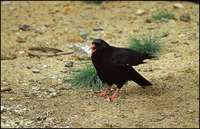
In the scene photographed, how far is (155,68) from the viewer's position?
849 centimetres

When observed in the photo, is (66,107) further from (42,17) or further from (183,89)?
(42,17)

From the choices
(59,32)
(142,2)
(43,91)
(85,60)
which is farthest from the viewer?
(142,2)

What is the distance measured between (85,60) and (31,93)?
197 centimetres

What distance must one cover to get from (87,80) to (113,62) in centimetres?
86

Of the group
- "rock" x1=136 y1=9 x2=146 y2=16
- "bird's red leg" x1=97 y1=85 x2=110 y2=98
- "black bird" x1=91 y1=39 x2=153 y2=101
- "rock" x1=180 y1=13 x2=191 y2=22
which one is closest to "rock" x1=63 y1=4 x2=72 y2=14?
"rock" x1=136 y1=9 x2=146 y2=16

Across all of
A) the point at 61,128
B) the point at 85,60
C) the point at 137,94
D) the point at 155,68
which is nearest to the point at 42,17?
the point at 85,60

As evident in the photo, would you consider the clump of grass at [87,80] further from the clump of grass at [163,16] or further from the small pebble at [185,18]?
the small pebble at [185,18]

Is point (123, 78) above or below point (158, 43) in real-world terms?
above

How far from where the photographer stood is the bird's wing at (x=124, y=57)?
695 centimetres

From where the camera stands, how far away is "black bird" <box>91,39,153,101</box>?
6.89m

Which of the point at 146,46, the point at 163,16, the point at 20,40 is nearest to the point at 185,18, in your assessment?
the point at 163,16

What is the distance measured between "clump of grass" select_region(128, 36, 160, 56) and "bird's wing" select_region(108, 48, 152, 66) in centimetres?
214

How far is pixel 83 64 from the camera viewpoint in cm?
902

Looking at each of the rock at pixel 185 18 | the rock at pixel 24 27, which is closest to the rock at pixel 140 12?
the rock at pixel 185 18
